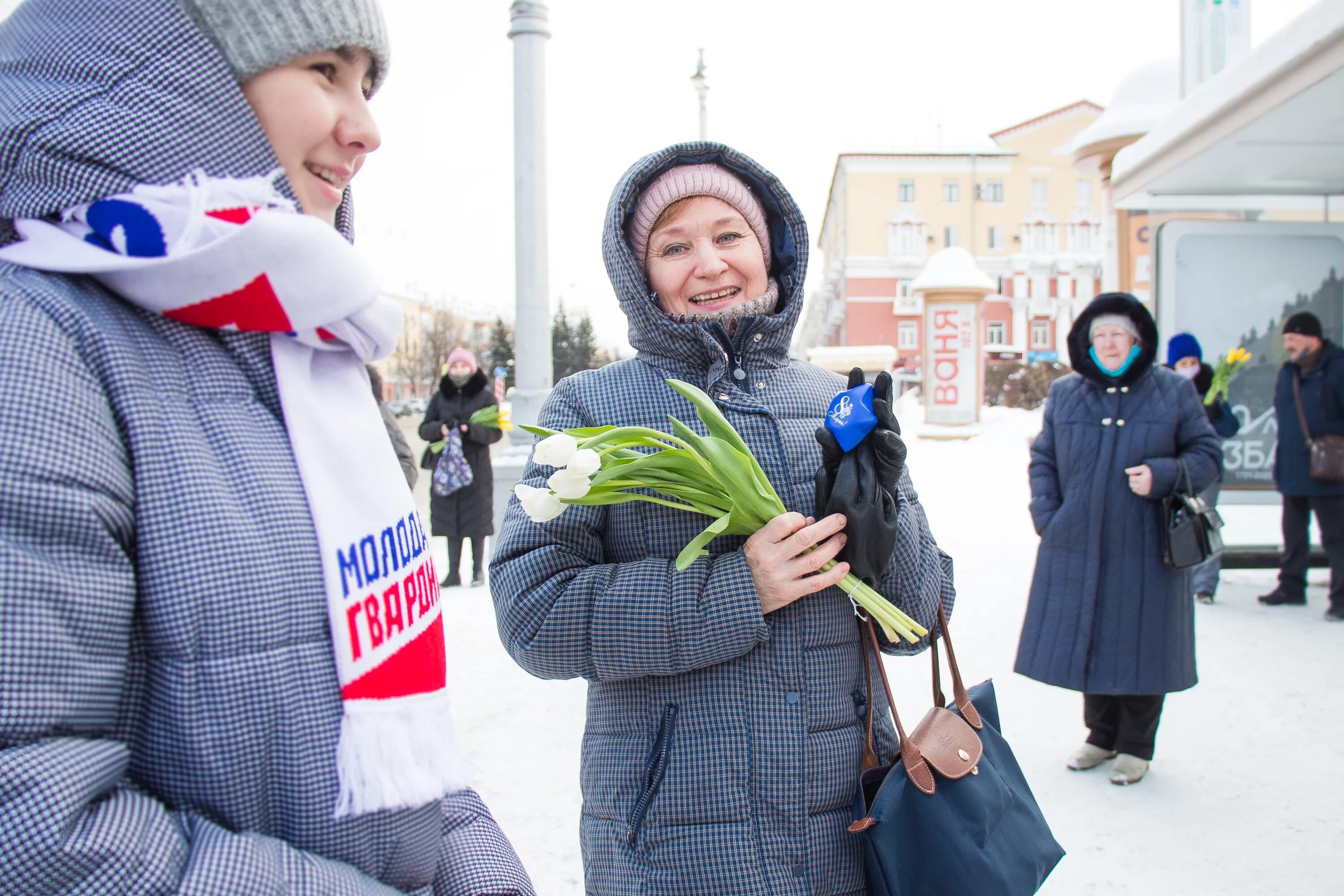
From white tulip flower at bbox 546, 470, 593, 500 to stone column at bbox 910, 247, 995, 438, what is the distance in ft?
58.2

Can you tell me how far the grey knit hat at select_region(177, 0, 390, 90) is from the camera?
2.85ft

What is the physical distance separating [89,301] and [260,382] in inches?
6.6

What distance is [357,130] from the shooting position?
101 centimetres

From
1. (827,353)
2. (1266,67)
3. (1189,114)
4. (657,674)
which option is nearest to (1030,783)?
(657,674)

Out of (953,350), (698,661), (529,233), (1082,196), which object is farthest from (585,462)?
(1082,196)

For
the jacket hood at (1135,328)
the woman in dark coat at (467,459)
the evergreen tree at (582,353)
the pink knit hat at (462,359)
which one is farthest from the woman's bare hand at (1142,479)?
the evergreen tree at (582,353)

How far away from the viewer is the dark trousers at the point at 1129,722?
3.58m

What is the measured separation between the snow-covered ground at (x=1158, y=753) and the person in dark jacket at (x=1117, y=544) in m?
0.31

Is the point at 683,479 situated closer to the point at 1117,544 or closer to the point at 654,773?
the point at 654,773

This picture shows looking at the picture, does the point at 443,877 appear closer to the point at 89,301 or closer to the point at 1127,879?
the point at 89,301

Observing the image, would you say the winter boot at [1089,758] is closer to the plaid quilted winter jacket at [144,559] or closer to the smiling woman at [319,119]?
the plaid quilted winter jacket at [144,559]

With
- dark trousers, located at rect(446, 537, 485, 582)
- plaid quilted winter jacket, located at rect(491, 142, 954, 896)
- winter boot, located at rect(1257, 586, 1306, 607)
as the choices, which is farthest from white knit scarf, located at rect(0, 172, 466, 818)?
winter boot, located at rect(1257, 586, 1306, 607)

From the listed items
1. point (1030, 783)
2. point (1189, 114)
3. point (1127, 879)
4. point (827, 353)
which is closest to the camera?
point (1127, 879)

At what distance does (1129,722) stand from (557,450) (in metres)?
3.20
